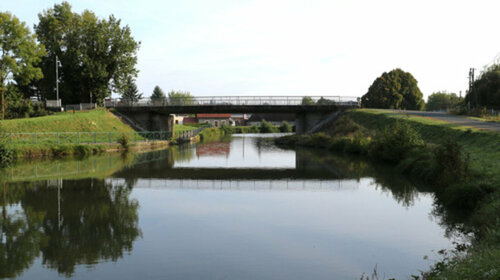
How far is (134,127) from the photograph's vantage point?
5219 centimetres

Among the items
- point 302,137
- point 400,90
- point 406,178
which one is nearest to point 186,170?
point 406,178

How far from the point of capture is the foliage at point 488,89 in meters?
50.0

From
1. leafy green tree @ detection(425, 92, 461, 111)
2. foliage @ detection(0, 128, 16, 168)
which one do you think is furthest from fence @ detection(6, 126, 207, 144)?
leafy green tree @ detection(425, 92, 461, 111)

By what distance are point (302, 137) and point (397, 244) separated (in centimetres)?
4053

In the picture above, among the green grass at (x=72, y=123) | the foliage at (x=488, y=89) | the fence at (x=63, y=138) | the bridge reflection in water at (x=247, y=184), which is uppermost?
the foliage at (x=488, y=89)

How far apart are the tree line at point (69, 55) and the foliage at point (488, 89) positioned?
4811 cm

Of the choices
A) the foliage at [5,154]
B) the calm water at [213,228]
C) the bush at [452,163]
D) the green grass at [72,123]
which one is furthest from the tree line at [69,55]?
the bush at [452,163]

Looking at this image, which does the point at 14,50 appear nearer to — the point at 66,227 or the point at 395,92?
the point at 66,227

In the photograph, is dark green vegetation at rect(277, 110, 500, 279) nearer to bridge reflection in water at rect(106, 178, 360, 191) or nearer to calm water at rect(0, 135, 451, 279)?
calm water at rect(0, 135, 451, 279)

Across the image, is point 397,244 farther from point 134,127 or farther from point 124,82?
point 124,82

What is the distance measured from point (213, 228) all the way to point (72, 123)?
38242 millimetres

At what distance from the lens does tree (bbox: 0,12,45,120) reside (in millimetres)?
48031

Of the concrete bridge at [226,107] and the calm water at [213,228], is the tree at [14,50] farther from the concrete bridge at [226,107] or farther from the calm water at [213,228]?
the calm water at [213,228]

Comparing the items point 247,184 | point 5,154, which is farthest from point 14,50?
point 247,184
